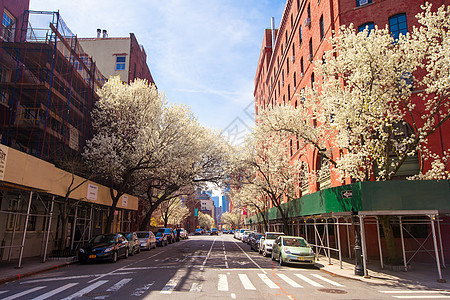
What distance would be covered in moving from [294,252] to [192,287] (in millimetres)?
7784

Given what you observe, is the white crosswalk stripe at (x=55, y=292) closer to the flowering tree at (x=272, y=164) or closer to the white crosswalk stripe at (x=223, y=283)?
the white crosswalk stripe at (x=223, y=283)

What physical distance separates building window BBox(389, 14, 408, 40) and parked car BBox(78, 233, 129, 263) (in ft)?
73.2

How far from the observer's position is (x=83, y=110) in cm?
2836

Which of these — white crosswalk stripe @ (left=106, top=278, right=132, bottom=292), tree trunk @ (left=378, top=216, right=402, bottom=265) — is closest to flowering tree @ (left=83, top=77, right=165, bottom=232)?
white crosswalk stripe @ (left=106, top=278, right=132, bottom=292)

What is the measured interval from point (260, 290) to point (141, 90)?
21.3m

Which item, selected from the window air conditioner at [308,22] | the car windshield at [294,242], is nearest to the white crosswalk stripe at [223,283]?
the car windshield at [294,242]

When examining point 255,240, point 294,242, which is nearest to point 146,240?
point 255,240

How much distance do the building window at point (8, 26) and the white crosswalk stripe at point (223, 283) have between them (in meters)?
23.1

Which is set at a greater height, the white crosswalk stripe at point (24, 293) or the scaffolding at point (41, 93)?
the scaffolding at point (41, 93)

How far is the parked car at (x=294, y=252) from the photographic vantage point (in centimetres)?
1606

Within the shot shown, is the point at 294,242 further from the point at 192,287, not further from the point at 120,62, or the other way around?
the point at 120,62

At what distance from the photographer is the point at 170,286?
1014 cm

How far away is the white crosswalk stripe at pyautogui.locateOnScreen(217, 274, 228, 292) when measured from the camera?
9.83 meters

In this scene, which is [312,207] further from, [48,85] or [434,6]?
[48,85]
